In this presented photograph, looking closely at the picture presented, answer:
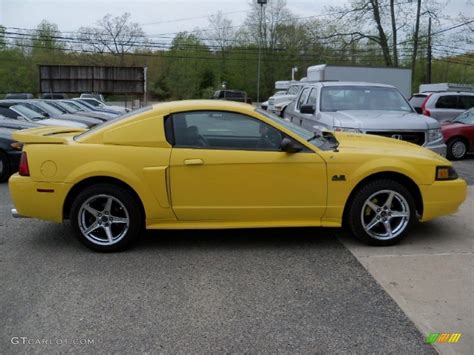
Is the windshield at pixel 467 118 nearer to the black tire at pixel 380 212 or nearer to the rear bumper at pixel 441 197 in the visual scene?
the rear bumper at pixel 441 197

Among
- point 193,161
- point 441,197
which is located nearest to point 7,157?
point 193,161

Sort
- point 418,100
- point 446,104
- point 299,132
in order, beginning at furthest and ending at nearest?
point 418,100, point 446,104, point 299,132

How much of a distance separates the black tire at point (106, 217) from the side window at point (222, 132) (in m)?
0.75

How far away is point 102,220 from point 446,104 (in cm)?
1321

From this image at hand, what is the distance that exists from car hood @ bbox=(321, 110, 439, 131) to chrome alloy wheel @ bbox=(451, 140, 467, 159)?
4.00 metres

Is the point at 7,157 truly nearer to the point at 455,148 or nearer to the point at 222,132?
the point at 222,132

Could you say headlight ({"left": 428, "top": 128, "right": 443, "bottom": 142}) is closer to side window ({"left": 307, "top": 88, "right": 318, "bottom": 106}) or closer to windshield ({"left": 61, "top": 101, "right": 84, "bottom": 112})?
side window ({"left": 307, "top": 88, "right": 318, "bottom": 106})

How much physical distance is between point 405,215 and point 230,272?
1899 mm

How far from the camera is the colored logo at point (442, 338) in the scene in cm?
324

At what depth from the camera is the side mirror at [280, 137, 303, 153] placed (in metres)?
4.83

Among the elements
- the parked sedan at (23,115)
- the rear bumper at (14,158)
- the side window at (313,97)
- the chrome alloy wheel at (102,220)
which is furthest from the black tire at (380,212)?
the parked sedan at (23,115)

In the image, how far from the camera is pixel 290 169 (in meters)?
4.86

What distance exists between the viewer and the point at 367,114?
27.9 feet

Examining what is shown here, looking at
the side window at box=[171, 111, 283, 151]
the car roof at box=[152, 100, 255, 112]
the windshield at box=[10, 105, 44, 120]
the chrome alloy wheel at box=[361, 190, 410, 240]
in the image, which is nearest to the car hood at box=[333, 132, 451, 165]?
the chrome alloy wheel at box=[361, 190, 410, 240]
